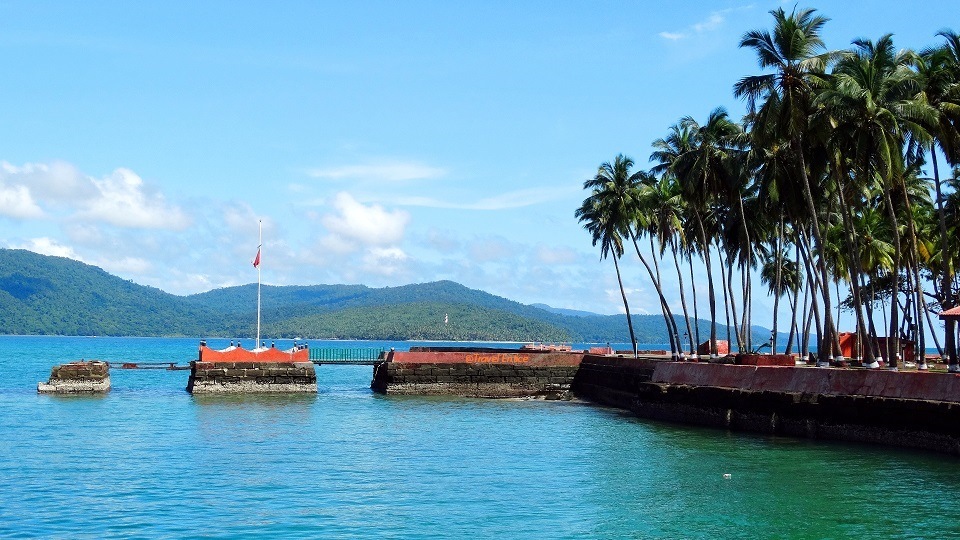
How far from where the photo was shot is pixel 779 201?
47.8 m

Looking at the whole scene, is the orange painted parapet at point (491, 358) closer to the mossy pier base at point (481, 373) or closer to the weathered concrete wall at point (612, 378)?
the mossy pier base at point (481, 373)

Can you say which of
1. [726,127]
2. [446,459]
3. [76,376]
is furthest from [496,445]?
[76,376]

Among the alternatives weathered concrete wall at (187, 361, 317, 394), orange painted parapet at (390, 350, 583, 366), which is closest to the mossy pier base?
orange painted parapet at (390, 350, 583, 366)

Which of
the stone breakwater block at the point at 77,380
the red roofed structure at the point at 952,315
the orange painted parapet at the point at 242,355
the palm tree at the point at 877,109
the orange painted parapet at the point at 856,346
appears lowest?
the stone breakwater block at the point at 77,380

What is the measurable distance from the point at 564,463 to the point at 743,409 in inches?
442

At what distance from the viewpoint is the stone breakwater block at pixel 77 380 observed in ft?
201

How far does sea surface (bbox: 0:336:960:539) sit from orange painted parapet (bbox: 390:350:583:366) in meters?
15.1

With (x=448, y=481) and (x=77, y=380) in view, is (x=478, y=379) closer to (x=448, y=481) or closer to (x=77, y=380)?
(x=77, y=380)

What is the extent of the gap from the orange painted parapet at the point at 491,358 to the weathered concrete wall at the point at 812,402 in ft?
39.6

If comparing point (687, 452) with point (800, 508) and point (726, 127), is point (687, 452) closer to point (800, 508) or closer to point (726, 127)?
point (800, 508)

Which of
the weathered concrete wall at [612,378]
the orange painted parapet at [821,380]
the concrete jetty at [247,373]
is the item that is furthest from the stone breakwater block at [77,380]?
the orange painted parapet at [821,380]

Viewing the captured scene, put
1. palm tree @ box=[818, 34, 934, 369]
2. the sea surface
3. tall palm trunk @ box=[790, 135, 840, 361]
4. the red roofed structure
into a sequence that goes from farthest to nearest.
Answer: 1. tall palm trunk @ box=[790, 135, 840, 361]
2. palm tree @ box=[818, 34, 934, 369]
3. the red roofed structure
4. the sea surface

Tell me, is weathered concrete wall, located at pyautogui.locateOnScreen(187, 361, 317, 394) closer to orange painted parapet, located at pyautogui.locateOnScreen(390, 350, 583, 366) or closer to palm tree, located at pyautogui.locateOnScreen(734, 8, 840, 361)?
orange painted parapet, located at pyautogui.locateOnScreen(390, 350, 583, 366)

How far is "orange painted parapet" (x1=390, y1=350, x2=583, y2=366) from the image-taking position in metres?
62.5
